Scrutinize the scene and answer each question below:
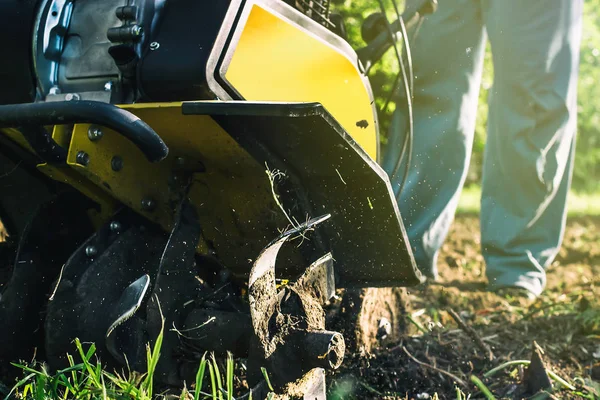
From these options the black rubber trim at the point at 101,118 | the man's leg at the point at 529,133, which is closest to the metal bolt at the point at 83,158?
the black rubber trim at the point at 101,118

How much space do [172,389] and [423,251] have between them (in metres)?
1.69

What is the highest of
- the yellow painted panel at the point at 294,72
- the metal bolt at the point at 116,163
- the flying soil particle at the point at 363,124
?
the yellow painted panel at the point at 294,72

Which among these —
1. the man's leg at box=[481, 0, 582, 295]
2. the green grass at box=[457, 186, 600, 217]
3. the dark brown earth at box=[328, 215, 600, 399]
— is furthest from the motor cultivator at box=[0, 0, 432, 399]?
the green grass at box=[457, 186, 600, 217]

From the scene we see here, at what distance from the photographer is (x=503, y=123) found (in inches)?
136

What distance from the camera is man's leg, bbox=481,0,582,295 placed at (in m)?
3.28

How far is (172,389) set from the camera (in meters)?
1.97

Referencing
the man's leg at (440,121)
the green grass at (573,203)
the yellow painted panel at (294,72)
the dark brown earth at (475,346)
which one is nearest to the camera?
the yellow painted panel at (294,72)

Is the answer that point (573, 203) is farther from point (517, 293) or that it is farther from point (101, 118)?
point (101, 118)

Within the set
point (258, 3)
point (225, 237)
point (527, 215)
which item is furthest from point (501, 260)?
point (258, 3)

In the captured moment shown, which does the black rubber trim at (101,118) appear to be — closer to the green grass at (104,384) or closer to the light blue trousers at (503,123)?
the green grass at (104,384)

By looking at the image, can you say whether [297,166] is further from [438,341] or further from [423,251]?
[423,251]

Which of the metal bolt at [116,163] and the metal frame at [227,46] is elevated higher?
the metal frame at [227,46]

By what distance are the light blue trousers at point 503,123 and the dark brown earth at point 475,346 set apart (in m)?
0.21

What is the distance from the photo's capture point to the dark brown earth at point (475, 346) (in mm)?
2150
